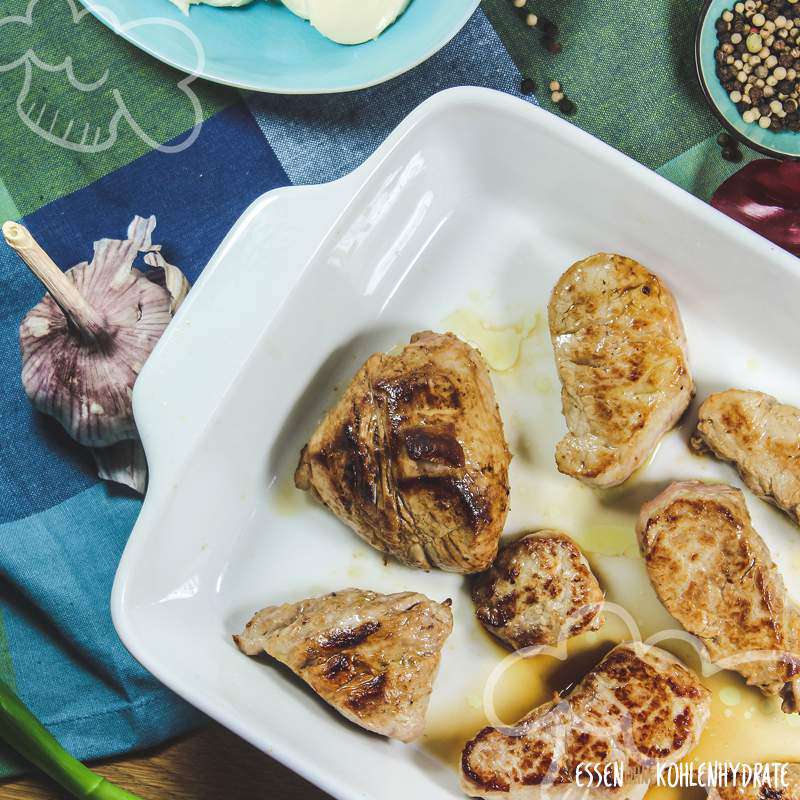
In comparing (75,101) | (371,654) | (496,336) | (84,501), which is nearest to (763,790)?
(371,654)

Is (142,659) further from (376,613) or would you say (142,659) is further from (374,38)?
(374,38)

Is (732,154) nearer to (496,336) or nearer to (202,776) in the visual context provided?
(496,336)

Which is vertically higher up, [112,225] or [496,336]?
[112,225]

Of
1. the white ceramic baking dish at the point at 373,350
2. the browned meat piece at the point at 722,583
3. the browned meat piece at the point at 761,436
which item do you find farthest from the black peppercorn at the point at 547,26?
the browned meat piece at the point at 722,583

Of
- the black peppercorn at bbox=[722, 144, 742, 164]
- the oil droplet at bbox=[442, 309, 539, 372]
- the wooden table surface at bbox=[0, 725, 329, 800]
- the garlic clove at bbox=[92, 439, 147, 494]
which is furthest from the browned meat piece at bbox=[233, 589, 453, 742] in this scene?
the black peppercorn at bbox=[722, 144, 742, 164]

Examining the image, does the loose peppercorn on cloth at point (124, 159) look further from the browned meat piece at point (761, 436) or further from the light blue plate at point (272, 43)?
the browned meat piece at point (761, 436)

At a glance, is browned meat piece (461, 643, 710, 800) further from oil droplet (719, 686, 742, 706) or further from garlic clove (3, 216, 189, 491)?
garlic clove (3, 216, 189, 491)
